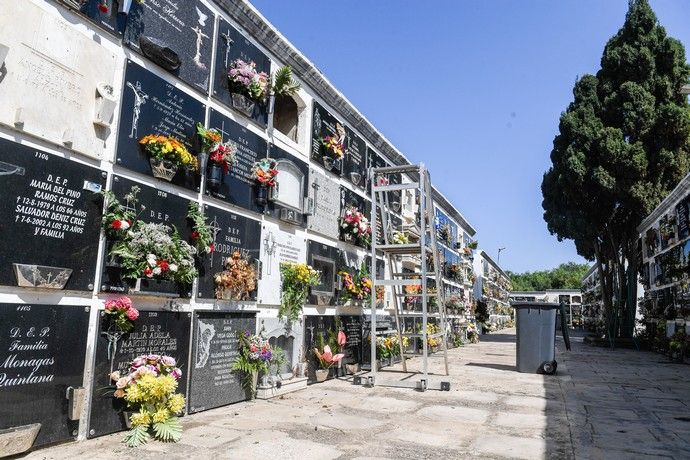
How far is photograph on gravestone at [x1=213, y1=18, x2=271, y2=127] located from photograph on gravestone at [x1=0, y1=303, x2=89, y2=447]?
10.5 feet

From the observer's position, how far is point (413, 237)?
14.2 metres

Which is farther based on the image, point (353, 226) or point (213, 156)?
point (353, 226)

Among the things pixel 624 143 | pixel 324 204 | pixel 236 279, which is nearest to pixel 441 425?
pixel 236 279

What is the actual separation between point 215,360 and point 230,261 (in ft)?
3.84

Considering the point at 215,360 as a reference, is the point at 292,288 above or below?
above

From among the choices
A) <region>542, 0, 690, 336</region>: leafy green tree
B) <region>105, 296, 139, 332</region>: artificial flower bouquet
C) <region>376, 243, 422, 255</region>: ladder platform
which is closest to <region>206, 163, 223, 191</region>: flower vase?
<region>105, 296, 139, 332</region>: artificial flower bouquet

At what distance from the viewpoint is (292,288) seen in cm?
721

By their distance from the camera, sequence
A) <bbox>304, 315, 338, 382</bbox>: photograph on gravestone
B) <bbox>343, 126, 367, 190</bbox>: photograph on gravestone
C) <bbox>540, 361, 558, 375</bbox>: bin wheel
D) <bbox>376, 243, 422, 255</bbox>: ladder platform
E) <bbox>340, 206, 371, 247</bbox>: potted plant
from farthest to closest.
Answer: <bbox>343, 126, 367, 190</bbox>: photograph on gravestone, <bbox>540, 361, 558, 375</bbox>: bin wheel, <bbox>340, 206, 371, 247</bbox>: potted plant, <bbox>376, 243, 422, 255</bbox>: ladder platform, <bbox>304, 315, 338, 382</bbox>: photograph on gravestone

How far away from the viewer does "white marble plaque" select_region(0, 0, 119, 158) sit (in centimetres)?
367

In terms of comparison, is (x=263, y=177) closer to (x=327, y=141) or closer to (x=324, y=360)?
(x=327, y=141)

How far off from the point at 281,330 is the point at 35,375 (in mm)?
3672

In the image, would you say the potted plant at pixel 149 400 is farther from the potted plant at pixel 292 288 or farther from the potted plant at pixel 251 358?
the potted plant at pixel 292 288

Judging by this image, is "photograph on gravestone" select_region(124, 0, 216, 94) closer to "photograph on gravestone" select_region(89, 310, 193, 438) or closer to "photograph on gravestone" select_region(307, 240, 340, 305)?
"photograph on gravestone" select_region(89, 310, 193, 438)

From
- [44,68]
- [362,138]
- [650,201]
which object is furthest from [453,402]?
[650,201]
